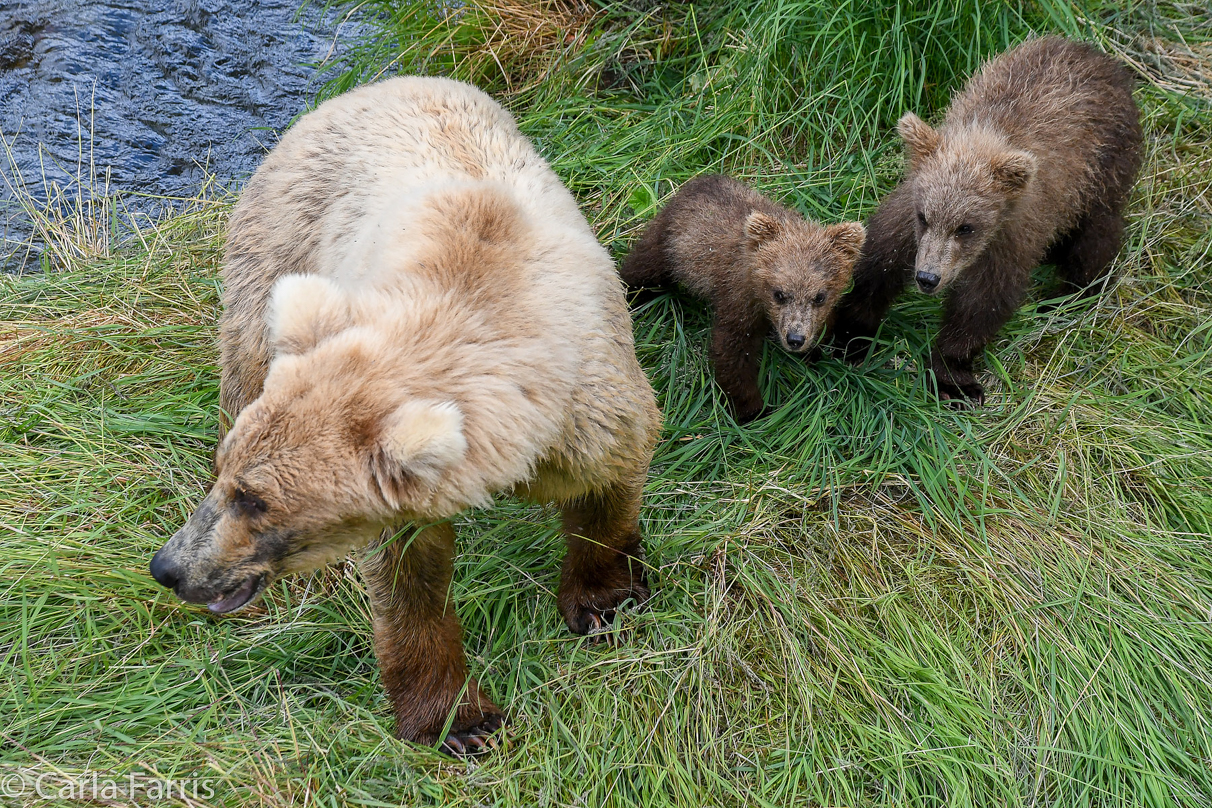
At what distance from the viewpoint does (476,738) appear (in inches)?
148

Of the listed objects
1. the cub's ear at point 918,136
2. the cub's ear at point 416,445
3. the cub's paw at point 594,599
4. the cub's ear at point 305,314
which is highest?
the cub's ear at point 305,314

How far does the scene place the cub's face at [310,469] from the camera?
2795mm

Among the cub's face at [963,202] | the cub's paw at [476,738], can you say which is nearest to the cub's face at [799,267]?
the cub's face at [963,202]

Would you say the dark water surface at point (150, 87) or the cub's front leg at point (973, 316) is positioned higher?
the dark water surface at point (150, 87)

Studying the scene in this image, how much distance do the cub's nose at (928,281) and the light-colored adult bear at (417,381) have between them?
1.47 metres

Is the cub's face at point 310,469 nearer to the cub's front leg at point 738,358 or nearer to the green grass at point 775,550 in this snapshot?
the green grass at point 775,550

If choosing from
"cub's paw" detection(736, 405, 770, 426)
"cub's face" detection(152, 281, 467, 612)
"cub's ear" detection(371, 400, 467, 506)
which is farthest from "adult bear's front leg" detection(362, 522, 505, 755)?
"cub's paw" detection(736, 405, 770, 426)

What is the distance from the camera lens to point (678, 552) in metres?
4.32

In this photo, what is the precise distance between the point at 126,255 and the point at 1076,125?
5.49 metres

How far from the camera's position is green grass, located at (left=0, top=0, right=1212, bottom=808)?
142 inches

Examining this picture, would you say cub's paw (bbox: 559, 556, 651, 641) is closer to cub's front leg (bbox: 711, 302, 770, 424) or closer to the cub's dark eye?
cub's front leg (bbox: 711, 302, 770, 424)

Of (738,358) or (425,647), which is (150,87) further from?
(425,647)

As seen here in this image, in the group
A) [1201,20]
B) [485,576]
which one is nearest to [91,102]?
[485,576]

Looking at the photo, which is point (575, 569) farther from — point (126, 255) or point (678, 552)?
point (126, 255)
